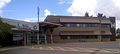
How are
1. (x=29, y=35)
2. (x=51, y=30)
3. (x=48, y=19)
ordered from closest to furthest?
(x=29, y=35)
(x=51, y=30)
(x=48, y=19)

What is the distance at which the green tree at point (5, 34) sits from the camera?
4052 cm

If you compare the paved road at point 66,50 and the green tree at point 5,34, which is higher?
the green tree at point 5,34

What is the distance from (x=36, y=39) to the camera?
67.3 meters

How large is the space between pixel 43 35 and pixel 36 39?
3036 mm

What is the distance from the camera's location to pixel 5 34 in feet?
148

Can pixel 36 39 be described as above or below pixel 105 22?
below

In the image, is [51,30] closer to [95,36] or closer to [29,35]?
[29,35]

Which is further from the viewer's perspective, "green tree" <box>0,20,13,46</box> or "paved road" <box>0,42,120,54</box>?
"green tree" <box>0,20,13,46</box>

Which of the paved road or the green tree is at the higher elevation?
the green tree

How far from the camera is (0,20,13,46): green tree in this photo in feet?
133

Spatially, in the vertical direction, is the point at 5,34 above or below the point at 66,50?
above

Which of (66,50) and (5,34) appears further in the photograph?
(5,34)

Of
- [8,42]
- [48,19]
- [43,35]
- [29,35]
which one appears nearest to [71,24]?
[48,19]

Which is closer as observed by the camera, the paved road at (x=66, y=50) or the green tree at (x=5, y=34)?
the paved road at (x=66, y=50)
